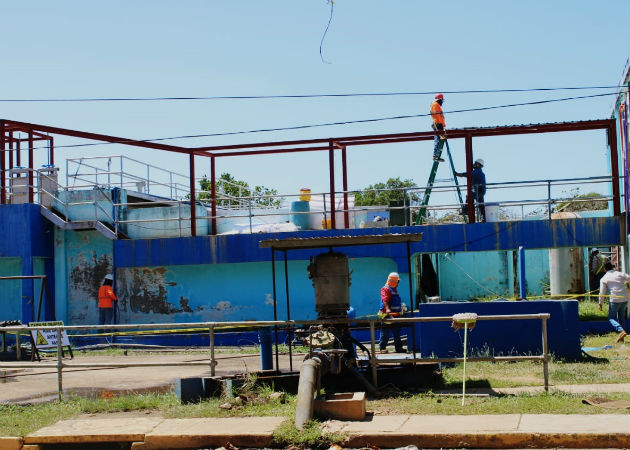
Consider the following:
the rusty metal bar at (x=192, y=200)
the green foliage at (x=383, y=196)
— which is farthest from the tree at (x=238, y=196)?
the green foliage at (x=383, y=196)

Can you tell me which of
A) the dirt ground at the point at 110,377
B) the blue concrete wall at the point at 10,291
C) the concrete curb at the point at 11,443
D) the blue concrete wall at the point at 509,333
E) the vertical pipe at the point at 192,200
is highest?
the vertical pipe at the point at 192,200

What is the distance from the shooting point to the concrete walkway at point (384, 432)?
8305 millimetres

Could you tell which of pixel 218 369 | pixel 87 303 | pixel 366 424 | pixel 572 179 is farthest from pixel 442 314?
pixel 87 303

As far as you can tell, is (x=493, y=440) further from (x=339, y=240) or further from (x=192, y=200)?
(x=192, y=200)

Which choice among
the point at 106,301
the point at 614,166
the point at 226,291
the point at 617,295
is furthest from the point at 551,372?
the point at 106,301

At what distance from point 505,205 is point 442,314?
640 centimetres

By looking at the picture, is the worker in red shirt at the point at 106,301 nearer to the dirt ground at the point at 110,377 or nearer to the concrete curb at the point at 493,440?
the dirt ground at the point at 110,377

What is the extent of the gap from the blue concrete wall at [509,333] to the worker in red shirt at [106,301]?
35.5ft

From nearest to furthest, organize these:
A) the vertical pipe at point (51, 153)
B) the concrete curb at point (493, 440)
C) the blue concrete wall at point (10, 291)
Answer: the concrete curb at point (493, 440) < the blue concrete wall at point (10, 291) < the vertical pipe at point (51, 153)

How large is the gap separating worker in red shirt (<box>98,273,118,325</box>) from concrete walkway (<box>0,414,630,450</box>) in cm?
1160

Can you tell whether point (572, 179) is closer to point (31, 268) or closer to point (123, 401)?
point (123, 401)

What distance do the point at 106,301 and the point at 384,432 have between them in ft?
48.0

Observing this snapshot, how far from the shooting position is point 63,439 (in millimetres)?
9625

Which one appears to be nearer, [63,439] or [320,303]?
[63,439]
